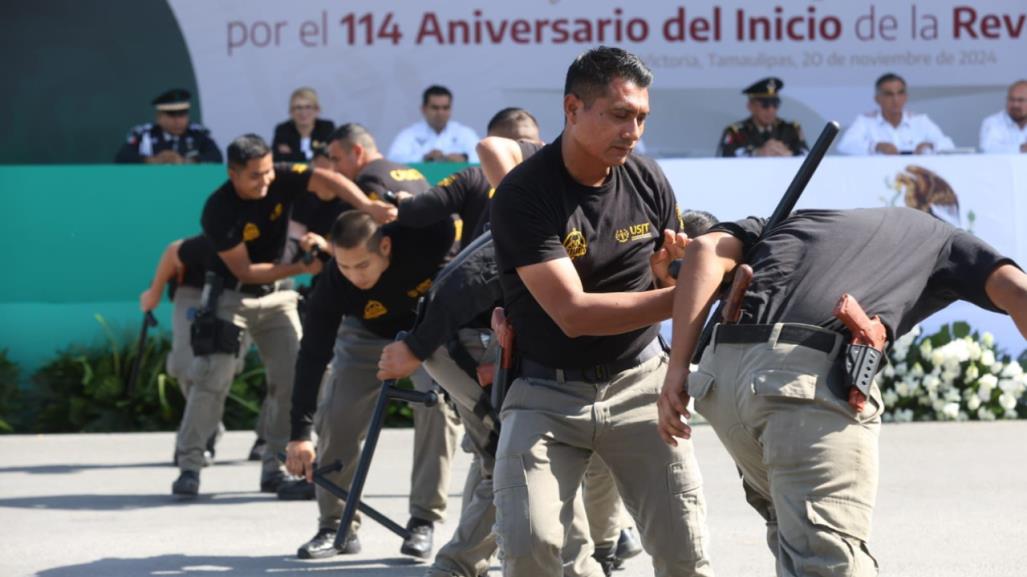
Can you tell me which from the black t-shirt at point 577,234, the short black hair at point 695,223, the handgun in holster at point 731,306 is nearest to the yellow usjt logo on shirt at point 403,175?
the short black hair at point 695,223

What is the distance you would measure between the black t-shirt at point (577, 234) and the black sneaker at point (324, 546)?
2313 mm

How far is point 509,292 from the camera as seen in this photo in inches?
184

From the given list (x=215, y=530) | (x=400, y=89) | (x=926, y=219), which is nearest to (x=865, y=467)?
(x=926, y=219)

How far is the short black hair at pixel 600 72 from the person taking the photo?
14.3 ft

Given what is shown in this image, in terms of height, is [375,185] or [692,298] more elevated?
[692,298]

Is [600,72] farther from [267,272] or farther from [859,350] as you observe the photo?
[267,272]

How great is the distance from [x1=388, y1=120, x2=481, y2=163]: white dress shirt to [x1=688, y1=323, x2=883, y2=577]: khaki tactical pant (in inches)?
375

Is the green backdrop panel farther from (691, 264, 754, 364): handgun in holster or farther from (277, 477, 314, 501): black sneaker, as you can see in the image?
(691, 264, 754, 364): handgun in holster

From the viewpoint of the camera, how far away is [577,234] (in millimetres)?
4430

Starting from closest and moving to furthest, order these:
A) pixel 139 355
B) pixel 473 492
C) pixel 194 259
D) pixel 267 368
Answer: pixel 473 492, pixel 267 368, pixel 194 259, pixel 139 355

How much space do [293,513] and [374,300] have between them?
1.52 metres

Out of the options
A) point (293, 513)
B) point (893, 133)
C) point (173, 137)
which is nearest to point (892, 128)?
point (893, 133)

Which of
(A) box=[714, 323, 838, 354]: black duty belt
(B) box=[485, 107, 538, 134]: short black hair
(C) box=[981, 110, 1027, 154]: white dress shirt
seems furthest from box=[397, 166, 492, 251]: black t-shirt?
(C) box=[981, 110, 1027, 154]: white dress shirt

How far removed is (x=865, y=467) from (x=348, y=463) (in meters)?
3.46
